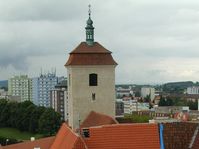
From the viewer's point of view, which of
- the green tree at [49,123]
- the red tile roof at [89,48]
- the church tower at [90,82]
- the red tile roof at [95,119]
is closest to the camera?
the red tile roof at [95,119]

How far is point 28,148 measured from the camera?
1590 inches

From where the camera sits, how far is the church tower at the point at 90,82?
4041 centimetres

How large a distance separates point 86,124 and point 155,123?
13898mm

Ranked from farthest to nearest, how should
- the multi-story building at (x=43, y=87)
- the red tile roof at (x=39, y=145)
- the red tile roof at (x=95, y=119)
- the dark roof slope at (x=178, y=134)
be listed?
the multi-story building at (x=43, y=87), the red tile roof at (x=39, y=145), the red tile roof at (x=95, y=119), the dark roof slope at (x=178, y=134)

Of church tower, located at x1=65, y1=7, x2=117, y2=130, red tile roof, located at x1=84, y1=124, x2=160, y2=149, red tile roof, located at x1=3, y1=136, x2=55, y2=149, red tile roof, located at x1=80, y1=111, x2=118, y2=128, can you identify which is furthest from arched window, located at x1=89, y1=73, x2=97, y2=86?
red tile roof, located at x1=84, y1=124, x2=160, y2=149

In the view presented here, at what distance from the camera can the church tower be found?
40406 millimetres

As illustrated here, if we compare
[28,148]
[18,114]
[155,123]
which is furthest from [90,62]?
[18,114]

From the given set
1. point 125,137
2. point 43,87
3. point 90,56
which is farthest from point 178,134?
point 43,87

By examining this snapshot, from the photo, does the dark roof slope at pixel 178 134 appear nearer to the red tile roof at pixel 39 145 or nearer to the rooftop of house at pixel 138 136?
the rooftop of house at pixel 138 136

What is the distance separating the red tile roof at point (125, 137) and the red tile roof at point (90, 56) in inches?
656

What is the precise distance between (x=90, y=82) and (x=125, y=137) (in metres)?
17.3

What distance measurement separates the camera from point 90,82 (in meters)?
40.8

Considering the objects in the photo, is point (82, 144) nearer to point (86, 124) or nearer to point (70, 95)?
point (86, 124)

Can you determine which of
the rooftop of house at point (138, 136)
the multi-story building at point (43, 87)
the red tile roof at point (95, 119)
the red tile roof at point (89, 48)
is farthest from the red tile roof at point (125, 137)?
the multi-story building at point (43, 87)
